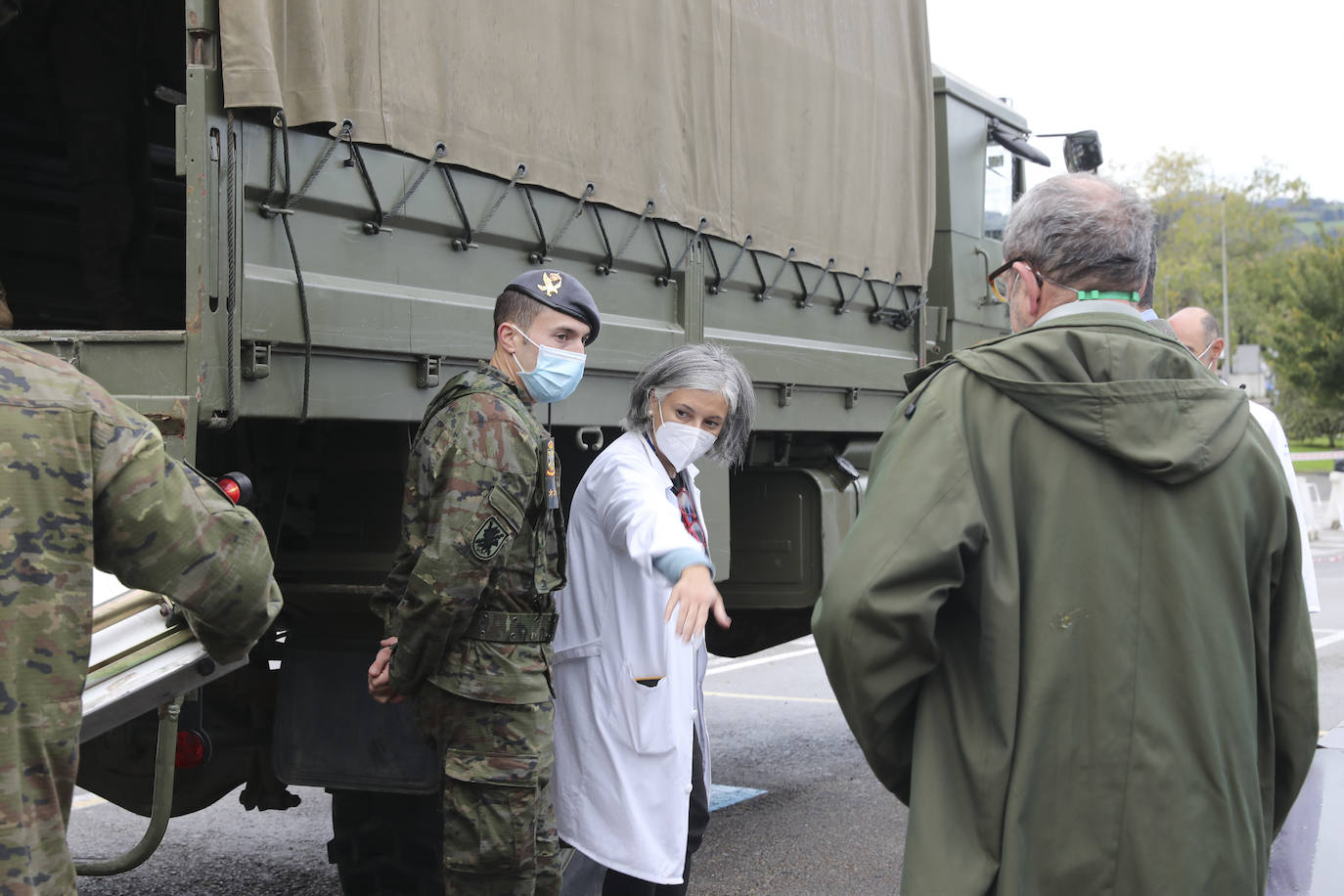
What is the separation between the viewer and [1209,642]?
77.4 inches

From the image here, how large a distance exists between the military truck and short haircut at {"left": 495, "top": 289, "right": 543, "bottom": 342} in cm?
15

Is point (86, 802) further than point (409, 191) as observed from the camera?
Yes

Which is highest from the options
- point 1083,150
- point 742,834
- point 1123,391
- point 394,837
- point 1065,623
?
point 1083,150

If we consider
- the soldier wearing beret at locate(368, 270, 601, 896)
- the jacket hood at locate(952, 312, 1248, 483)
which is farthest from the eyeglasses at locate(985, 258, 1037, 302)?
the soldier wearing beret at locate(368, 270, 601, 896)

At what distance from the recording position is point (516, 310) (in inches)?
132

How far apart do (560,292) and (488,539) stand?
684 millimetres

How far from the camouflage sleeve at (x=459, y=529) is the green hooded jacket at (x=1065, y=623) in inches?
46.0

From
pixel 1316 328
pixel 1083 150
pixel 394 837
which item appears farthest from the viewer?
pixel 1316 328

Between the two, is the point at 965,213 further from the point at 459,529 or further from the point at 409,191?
the point at 459,529

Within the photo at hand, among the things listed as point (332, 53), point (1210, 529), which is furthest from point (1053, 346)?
point (332, 53)

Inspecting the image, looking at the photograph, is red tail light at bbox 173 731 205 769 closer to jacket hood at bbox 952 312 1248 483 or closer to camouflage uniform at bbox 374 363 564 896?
camouflage uniform at bbox 374 363 564 896

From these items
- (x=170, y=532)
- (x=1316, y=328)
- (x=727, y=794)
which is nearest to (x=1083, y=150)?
(x=727, y=794)

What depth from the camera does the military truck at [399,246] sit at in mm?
2945

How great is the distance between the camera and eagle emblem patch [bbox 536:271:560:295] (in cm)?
334
